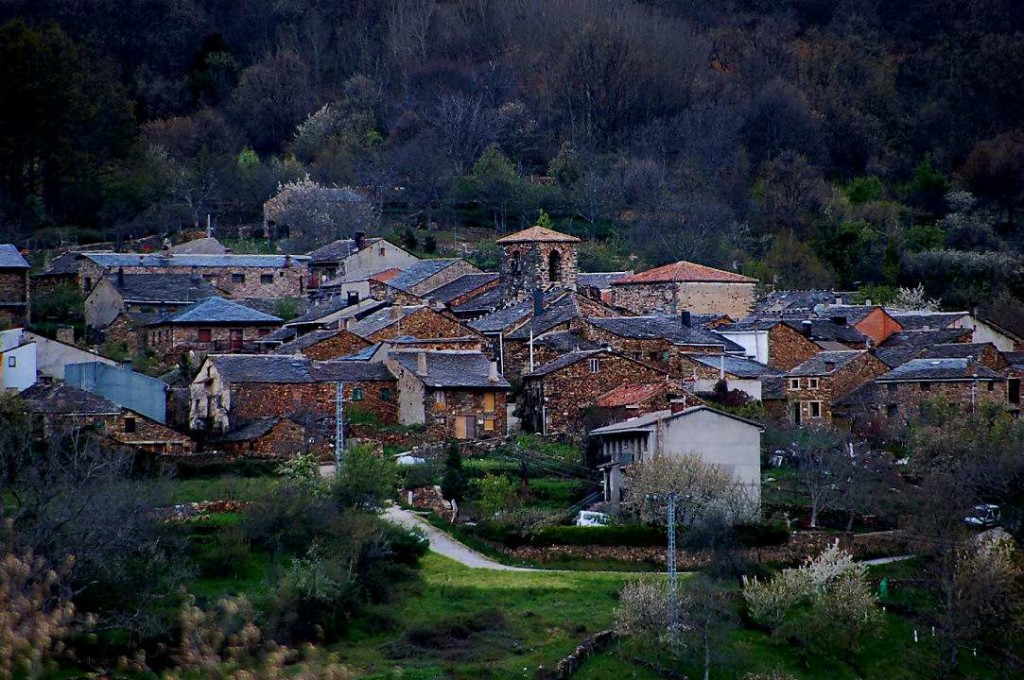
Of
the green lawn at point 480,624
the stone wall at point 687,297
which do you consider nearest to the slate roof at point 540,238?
the stone wall at point 687,297

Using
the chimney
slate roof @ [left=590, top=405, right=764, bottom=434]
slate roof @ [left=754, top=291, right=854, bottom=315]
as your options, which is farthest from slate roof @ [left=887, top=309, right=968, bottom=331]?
slate roof @ [left=590, top=405, right=764, bottom=434]

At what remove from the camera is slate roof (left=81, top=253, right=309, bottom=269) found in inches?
2776

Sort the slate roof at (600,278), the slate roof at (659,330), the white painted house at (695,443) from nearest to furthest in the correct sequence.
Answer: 1. the white painted house at (695,443)
2. the slate roof at (659,330)
3. the slate roof at (600,278)

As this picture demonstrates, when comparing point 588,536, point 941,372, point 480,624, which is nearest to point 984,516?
point 941,372

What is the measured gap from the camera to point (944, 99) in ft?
378

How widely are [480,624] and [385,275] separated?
103ft

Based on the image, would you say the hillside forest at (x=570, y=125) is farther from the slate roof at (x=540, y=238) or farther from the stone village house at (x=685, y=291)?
the slate roof at (x=540, y=238)

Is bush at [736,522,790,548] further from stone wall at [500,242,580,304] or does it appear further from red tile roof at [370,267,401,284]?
red tile roof at [370,267,401,284]

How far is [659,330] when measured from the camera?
59.9 meters

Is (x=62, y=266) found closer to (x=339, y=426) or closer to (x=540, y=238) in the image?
(x=540, y=238)

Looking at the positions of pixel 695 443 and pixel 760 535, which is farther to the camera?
pixel 695 443

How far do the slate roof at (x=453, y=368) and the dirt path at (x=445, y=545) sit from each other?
6.44 m

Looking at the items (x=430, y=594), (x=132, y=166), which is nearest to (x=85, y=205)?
(x=132, y=166)

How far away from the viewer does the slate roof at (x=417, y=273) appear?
6750 centimetres
